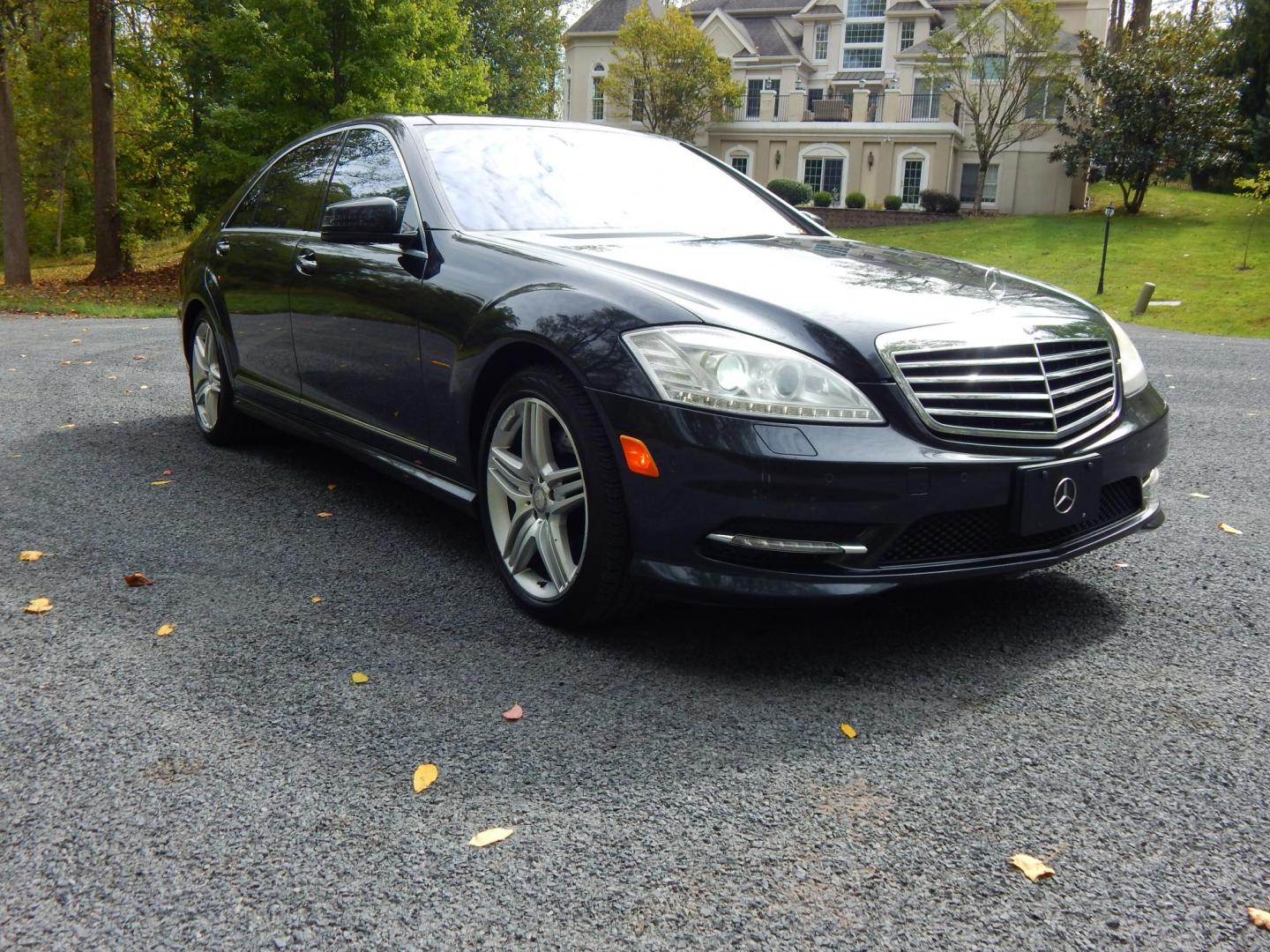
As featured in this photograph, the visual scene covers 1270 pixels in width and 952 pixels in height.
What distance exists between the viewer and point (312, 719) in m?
2.99

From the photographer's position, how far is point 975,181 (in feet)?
146

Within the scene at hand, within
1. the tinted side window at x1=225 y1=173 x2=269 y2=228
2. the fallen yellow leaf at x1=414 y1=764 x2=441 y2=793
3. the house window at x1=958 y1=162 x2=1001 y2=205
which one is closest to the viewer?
the fallen yellow leaf at x1=414 y1=764 x2=441 y2=793

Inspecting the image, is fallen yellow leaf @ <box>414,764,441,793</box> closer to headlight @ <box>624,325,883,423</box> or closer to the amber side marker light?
the amber side marker light

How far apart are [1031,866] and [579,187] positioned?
10.3 feet

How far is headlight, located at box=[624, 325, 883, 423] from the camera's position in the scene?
3010mm

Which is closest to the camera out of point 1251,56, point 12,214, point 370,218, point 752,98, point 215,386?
point 370,218

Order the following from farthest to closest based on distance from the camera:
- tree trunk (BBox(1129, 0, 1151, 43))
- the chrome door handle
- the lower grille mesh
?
tree trunk (BBox(1129, 0, 1151, 43)) → the chrome door handle → the lower grille mesh

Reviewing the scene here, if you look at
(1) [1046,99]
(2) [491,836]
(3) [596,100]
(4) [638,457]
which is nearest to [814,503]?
(4) [638,457]

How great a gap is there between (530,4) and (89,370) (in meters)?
44.8

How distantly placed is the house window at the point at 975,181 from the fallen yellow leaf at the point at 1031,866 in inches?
1733

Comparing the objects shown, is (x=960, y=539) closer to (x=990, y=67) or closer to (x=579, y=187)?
(x=579, y=187)

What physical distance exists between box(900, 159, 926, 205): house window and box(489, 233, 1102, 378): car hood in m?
42.6

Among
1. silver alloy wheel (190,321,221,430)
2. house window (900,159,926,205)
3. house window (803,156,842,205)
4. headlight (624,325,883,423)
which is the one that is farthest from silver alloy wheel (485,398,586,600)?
house window (803,156,842,205)

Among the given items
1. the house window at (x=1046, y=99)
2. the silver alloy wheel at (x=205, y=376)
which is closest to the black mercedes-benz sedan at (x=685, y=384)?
the silver alloy wheel at (x=205, y=376)
